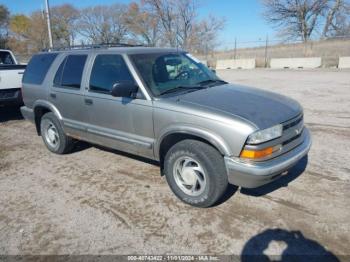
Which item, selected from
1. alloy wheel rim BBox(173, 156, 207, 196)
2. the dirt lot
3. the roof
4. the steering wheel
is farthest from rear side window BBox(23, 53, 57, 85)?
alloy wheel rim BBox(173, 156, 207, 196)

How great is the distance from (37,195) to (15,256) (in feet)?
4.20

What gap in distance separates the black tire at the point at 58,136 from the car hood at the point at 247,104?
8.70 feet

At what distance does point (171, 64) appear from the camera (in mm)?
4496

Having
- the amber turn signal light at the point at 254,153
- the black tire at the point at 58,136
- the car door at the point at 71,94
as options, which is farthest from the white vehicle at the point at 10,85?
the amber turn signal light at the point at 254,153

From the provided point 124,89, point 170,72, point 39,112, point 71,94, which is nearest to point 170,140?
point 124,89

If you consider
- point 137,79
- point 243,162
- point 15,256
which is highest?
point 137,79

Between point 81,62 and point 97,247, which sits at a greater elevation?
point 81,62

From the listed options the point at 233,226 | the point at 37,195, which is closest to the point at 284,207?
the point at 233,226

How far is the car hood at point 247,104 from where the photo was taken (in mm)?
3344

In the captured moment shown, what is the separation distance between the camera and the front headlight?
3145 millimetres

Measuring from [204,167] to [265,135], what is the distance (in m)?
0.76

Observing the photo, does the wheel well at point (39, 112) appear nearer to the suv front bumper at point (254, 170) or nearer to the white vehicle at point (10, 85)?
the white vehicle at point (10, 85)

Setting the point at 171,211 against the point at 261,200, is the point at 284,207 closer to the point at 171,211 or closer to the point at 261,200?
the point at 261,200

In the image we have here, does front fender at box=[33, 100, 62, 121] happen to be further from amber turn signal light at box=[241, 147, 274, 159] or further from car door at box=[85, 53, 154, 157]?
amber turn signal light at box=[241, 147, 274, 159]
